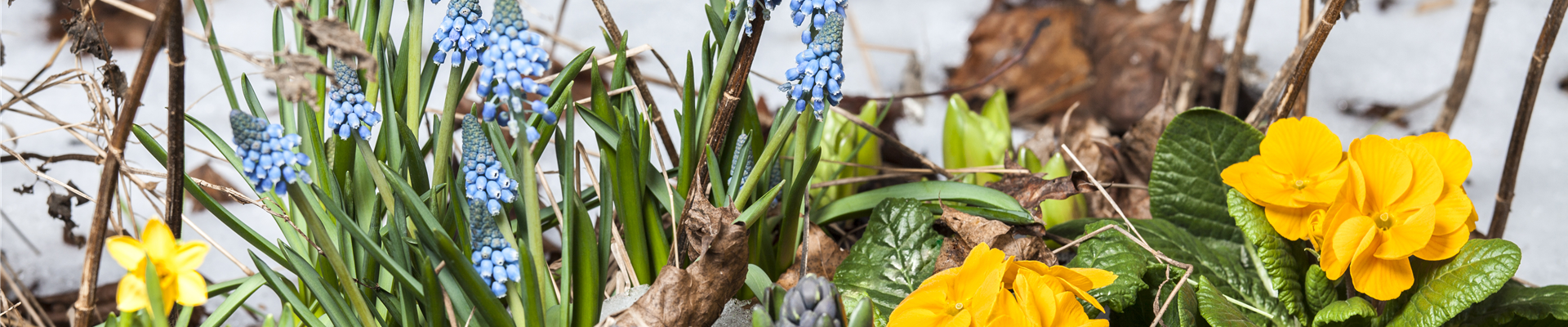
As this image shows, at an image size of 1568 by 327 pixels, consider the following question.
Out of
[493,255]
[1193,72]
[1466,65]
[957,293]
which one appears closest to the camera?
[493,255]

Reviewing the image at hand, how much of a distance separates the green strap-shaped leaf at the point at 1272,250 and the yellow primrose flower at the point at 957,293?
0.40 m

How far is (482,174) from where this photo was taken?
0.77 m

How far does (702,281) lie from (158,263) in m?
0.51

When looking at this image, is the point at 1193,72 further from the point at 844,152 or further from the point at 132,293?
the point at 132,293

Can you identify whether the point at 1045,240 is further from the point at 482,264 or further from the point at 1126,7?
the point at 1126,7

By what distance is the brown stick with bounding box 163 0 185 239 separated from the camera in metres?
0.65

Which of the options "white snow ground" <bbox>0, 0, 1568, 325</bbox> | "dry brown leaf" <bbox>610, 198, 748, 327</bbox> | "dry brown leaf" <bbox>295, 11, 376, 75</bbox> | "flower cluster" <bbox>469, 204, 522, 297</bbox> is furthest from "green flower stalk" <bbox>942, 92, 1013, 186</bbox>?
"dry brown leaf" <bbox>295, 11, 376, 75</bbox>

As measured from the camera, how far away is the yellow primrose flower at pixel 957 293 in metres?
0.87

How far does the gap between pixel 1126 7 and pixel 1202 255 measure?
5.14 feet

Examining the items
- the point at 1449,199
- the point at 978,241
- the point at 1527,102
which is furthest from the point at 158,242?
the point at 1527,102

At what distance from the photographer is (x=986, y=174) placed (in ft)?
5.41

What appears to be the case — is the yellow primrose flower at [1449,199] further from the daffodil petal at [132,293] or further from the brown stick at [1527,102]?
the daffodil petal at [132,293]

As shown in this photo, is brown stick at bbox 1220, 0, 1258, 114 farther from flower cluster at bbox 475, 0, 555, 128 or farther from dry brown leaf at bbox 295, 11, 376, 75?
dry brown leaf at bbox 295, 11, 376, 75

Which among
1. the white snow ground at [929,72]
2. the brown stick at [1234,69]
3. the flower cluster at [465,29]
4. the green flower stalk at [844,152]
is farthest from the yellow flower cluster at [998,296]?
the white snow ground at [929,72]
